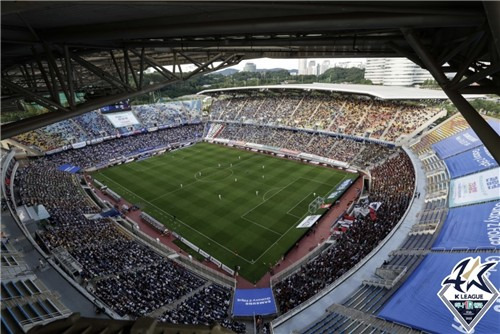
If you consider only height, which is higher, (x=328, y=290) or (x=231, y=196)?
(x=328, y=290)

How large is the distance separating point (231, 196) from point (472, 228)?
2146 cm

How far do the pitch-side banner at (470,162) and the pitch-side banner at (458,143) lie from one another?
1.08 m

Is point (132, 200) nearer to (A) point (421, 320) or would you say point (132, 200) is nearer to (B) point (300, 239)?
(B) point (300, 239)

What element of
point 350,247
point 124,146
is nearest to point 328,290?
point 350,247

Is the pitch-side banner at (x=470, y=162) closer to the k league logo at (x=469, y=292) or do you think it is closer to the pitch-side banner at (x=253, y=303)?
the k league logo at (x=469, y=292)

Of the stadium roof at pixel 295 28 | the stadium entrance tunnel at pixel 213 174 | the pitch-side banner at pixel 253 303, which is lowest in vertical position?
the stadium entrance tunnel at pixel 213 174

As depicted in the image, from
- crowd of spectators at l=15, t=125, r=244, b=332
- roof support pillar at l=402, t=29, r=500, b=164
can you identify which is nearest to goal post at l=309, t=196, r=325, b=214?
crowd of spectators at l=15, t=125, r=244, b=332

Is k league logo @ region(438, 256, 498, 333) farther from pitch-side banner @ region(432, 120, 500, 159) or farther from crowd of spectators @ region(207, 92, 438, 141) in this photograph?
crowd of spectators @ region(207, 92, 438, 141)

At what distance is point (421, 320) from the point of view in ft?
40.5

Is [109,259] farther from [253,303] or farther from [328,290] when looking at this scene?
[328,290]

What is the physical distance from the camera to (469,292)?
42.7ft

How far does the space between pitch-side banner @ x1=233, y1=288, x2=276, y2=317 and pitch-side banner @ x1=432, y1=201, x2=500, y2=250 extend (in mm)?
9798

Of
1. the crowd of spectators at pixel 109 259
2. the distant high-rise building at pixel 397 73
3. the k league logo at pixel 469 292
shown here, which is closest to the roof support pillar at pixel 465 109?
the k league logo at pixel 469 292

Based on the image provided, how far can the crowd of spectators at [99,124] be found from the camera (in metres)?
45.5
